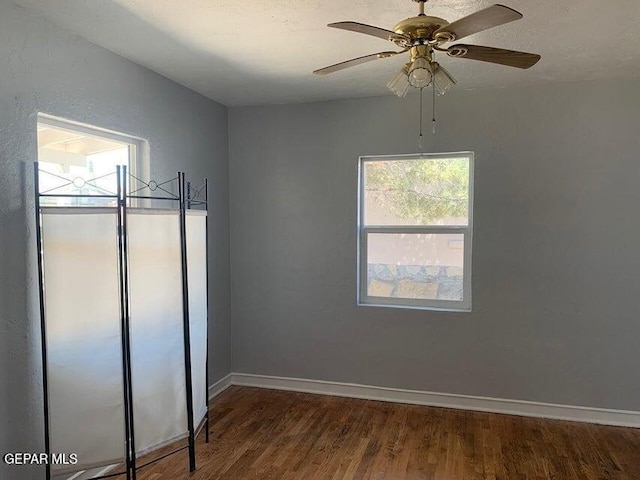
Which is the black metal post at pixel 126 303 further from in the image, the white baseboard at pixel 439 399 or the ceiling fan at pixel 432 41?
the white baseboard at pixel 439 399

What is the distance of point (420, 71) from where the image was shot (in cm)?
185

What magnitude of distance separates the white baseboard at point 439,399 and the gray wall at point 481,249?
0.21 ft

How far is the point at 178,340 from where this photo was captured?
2.75 m

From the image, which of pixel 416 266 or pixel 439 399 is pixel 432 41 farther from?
pixel 439 399

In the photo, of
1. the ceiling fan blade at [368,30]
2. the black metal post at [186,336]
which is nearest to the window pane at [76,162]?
the black metal post at [186,336]

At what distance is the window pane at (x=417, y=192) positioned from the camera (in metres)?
3.73

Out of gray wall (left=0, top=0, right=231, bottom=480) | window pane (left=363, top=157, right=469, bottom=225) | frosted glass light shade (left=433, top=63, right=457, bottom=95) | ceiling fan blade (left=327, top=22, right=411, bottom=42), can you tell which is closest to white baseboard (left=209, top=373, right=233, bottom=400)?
gray wall (left=0, top=0, right=231, bottom=480)

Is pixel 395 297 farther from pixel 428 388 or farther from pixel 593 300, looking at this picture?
pixel 593 300

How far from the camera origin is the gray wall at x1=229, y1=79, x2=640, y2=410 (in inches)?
133

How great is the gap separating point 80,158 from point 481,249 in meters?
2.94

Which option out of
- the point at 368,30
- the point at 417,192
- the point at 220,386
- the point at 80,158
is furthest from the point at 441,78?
the point at 220,386

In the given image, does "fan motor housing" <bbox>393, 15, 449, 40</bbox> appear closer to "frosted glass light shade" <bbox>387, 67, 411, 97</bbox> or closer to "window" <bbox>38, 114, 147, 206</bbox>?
"frosted glass light shade" <bbox>387, 67, 411, 97</bbox>

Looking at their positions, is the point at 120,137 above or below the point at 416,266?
above

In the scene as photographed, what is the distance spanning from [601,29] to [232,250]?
321 centimetres
